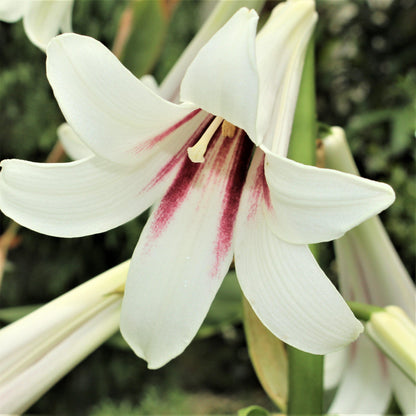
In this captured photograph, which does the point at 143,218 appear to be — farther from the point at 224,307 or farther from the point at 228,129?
the point at 228,129

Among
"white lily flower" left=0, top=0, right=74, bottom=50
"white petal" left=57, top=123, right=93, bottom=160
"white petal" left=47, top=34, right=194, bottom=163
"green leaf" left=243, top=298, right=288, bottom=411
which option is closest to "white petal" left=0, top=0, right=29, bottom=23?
"white lily flower" left=0, top=0, right=74, bottom=50

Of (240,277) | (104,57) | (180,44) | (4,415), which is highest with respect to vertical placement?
(104,57)

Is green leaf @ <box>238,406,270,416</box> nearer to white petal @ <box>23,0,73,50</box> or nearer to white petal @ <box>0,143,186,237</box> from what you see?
white petal @ <box>0,143,186,237</box>

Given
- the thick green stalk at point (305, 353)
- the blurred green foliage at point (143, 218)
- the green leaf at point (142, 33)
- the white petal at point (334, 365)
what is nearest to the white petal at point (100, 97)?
the thick green stalk at point (305, 353)

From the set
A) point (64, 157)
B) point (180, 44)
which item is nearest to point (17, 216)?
point (64, 157)

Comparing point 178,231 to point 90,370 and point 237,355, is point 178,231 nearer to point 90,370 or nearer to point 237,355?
point 90,370

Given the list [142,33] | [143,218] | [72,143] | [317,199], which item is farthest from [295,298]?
[143,218]
